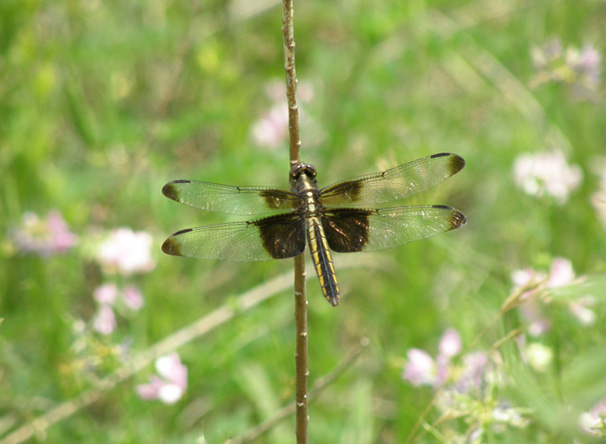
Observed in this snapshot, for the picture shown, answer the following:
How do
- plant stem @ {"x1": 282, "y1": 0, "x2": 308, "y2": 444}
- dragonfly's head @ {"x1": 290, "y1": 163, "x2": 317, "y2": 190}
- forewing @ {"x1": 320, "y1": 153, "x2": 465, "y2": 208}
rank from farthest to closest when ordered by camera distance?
forewing @ {"x1": 320, "y1": 153, "x2": 465, "y2": 208}, dragonfly's head @ {"x1": 290, "y1": 163, "x2": 317, "y2": 190}, plant stem @ {"x1": 282, "y1": 0, "x2": 308, "y2": 444}

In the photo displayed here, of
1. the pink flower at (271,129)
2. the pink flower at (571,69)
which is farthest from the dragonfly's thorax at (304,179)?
the pink flower at (271,129)

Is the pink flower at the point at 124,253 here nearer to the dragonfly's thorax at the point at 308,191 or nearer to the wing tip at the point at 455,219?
the dragonfly's thorax at the point at 308,191

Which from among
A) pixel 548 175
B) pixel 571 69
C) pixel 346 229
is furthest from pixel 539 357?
pixel 571 69

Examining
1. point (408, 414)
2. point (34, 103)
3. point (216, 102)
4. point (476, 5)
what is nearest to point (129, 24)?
point (216, 102)

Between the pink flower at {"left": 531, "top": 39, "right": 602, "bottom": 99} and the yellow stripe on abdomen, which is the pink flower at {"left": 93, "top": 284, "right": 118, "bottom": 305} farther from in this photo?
the pink flower at {"left": 531, "top": 39, "right": 602, "bottom": 99}

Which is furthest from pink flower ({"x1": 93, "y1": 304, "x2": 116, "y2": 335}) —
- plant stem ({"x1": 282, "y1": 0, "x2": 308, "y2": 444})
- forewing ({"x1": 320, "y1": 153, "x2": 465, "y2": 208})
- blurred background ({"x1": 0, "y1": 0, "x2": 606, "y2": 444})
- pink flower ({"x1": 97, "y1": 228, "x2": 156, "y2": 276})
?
plant stem ({"x1": 282, "y1": 0, "x2": 308, "y2": 444})

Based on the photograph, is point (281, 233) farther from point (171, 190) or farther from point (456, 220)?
point (456, 220)
